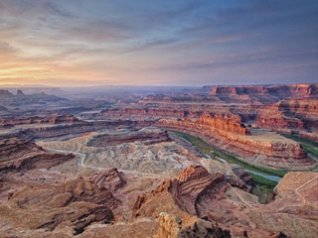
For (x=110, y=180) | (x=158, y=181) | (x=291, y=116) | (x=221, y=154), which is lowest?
(x=221, y=154)

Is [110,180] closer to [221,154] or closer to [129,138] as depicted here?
[129,138]

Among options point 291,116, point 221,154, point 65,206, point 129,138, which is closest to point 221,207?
point 65,206

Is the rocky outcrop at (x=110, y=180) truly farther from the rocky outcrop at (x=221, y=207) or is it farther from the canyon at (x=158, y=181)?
the rocky outcrop at (x=221, y=207)

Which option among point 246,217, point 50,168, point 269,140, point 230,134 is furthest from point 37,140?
point 246,217

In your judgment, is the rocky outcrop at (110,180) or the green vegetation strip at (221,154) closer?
the rocky outcrop at (110,180)

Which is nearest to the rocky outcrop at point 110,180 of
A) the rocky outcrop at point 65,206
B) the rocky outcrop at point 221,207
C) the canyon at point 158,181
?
the canyon at point 158,181

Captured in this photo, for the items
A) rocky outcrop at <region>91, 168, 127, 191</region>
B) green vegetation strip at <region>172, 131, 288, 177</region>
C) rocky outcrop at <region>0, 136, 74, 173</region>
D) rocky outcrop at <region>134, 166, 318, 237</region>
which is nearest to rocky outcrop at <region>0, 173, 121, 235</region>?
rocky outcrop at <region>134, 166, 318, 237</region>

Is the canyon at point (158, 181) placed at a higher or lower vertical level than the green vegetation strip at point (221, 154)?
higher

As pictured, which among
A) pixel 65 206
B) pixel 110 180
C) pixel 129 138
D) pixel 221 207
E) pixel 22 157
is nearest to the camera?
pixel 65 206

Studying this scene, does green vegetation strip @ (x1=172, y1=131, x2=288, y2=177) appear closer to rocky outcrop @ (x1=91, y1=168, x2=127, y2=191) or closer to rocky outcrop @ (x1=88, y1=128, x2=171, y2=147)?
rocky outcrop @ (x1=88, y1=128, x2=171, y2=147)
